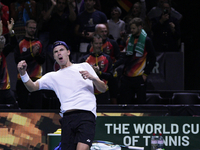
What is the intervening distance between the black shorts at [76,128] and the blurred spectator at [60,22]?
406 cm

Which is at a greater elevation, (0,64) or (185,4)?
(185,4)

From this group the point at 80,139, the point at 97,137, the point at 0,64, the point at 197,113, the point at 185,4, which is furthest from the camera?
the point at 185,4

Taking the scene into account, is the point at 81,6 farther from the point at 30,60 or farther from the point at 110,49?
the point at 30,60

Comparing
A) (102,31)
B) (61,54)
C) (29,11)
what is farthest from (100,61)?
(29,11)

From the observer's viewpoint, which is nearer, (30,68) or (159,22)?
(30,68)

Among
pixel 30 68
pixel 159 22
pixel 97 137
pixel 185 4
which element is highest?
pixel 185 4

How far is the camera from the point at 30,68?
24.1 ft

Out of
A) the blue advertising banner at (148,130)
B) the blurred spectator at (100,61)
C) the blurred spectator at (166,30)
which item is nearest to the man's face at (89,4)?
the blurred spectator at (100,61)

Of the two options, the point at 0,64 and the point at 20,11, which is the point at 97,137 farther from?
the point at 20,11

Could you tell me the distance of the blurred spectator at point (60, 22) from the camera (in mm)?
8273

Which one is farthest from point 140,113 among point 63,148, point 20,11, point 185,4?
point 185,4

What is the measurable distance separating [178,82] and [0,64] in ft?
14.7

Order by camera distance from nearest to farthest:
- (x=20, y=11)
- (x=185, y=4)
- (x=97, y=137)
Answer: (x=97, y=137) < (x=20, y=11) < (x=185, y=4)

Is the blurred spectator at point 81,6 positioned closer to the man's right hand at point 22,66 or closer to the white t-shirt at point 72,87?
the white t-shirt at point 72,87
